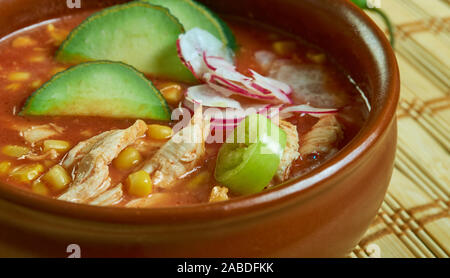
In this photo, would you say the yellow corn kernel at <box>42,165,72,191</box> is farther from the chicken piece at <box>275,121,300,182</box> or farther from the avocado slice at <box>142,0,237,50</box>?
the avocado slice at <box>142,0,237,50</box>

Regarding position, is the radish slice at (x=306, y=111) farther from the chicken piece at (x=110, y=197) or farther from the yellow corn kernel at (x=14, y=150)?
the yellow corn kernel at (x=14, y=150)

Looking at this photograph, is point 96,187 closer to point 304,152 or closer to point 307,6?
point 304,152

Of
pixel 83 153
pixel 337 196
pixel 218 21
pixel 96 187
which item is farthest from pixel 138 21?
pixel 337 196

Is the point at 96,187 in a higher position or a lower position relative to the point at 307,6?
lower

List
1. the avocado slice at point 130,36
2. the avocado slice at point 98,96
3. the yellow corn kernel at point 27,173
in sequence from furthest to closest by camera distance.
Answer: the avocado slice at point 130,36 → the avocado slice at point 98,96 → the yellow corn kernel at point 27,173

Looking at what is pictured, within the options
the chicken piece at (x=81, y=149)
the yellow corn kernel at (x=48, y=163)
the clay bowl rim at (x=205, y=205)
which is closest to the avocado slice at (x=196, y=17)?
the chicken piece at (x=81, y=149)

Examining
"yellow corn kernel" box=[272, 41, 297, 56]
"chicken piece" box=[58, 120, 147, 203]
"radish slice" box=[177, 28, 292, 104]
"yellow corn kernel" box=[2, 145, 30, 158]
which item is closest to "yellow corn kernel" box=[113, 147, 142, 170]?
"chicken piece" box=[58, 120, 147, 203]

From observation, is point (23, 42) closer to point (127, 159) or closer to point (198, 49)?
point (198, 49)
